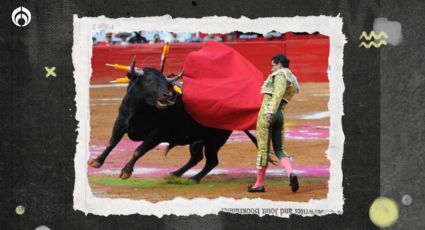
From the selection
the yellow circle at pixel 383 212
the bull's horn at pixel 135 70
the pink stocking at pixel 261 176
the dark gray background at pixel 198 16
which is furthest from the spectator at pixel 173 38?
the yellow circle at pixel 383 212

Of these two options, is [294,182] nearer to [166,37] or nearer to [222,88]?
[222,88]

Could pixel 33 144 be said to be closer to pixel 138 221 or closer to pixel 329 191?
pixel 138 221

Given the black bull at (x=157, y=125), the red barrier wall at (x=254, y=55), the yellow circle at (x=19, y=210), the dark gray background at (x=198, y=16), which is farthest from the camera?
the yellow circle at (x=19, y=210)

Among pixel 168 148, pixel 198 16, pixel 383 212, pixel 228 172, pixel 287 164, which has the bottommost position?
pixel 383 212

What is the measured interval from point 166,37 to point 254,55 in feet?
3.41

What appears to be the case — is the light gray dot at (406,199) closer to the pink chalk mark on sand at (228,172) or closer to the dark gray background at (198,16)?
the dark gray background at (198,16)

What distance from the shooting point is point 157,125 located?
30.4ft

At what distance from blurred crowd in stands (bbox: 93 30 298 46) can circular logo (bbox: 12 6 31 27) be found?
2.65 feet

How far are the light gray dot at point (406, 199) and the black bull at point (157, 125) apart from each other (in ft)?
5.92

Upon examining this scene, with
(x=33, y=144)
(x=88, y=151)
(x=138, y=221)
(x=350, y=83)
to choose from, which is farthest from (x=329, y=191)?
(x=33, y=144)

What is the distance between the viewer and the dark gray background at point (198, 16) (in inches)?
352

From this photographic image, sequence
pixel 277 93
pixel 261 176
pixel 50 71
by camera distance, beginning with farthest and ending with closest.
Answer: pixel 50 71
pixel 261 176
pixel 277 93

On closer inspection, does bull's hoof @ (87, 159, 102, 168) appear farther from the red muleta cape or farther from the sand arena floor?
the red muleta cape

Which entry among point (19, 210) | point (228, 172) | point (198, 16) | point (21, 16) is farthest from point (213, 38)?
point (19, 210)
